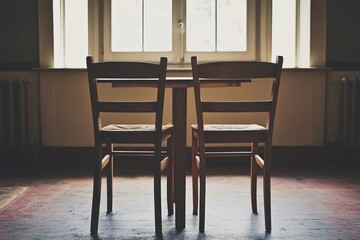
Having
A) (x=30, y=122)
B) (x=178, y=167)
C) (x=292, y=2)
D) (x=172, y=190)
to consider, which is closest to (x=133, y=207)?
(x=172, y=190)

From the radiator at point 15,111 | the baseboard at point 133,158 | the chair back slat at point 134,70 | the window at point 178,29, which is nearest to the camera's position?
the chair back slat at point 134,70

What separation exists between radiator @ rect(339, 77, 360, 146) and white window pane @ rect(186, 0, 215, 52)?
1.31 m

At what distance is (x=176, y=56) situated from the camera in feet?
16.6

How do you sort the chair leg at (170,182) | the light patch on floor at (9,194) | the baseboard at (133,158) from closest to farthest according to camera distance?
1. the chair leg at (170,182)
2. the light patch on floor at (9,194)
3. the baseboard at (133,158)

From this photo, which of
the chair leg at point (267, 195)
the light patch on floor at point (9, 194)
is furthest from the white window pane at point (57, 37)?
the chair leg at point (267, 195)

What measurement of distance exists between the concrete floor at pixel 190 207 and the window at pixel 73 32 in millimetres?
1172

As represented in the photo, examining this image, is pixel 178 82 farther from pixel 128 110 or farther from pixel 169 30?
pixel 169 30

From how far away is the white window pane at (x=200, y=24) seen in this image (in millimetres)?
5016

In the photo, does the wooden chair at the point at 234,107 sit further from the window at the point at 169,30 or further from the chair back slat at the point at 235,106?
the window at the point at 169,30

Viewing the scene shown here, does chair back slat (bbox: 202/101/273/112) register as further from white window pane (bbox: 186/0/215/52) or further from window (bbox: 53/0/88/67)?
window (bbox: 53/0/88/67)

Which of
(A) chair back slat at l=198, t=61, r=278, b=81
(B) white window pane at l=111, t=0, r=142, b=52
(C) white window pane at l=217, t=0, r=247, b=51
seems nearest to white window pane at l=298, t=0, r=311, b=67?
(C) white window pane at l=217, t=0, r=247, b=51

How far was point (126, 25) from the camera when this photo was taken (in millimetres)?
5020

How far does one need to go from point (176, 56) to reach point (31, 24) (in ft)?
4.62

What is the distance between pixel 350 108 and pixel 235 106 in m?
2.41
